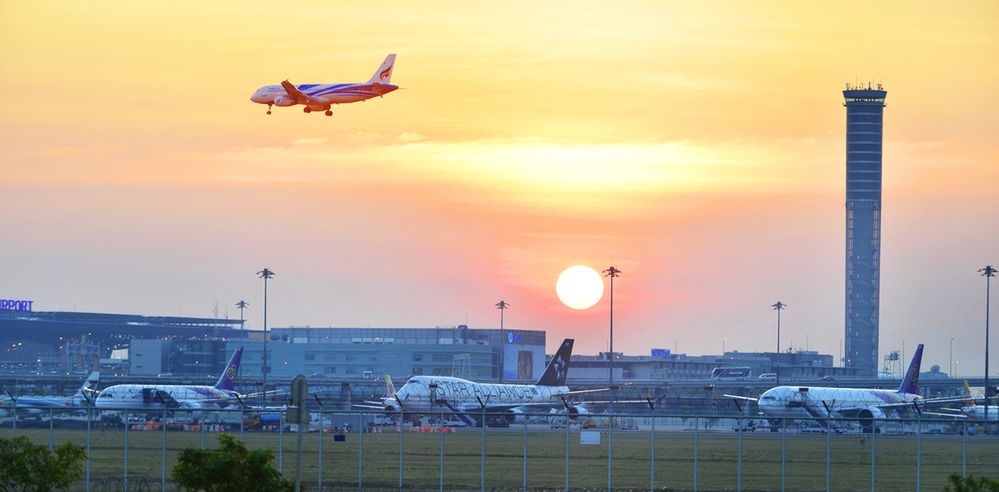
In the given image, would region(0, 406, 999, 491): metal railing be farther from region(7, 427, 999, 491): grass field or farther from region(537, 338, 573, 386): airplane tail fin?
region(537, 338, 573, 386): airplane tail fin

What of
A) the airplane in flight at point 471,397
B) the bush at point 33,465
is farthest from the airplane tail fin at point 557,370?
the bush at point 33,465

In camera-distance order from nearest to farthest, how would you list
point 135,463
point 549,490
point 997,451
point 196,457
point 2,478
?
1. point 196,457
2. point 2,478
3. point 549,490
4. point 135,463
5. point 997,451

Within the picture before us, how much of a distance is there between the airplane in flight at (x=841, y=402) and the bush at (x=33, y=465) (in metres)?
71.8

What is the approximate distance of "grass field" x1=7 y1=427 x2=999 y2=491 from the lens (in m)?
56.9

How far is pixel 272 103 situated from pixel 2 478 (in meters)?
78.5

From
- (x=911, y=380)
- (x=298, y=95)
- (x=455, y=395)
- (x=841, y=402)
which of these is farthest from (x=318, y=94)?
(x=911, y=380)

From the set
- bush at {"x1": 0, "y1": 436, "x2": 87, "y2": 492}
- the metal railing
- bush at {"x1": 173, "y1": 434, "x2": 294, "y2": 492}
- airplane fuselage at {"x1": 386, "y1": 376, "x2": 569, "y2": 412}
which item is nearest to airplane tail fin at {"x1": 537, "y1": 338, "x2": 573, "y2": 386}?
airplane fuselage at {"x1": 386, "y1": 376, "x2": 569, "y2": 412}

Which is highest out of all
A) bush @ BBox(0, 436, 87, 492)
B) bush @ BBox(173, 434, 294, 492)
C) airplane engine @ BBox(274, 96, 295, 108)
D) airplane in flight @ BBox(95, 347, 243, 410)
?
airplane engine @ BBox(274, 96, 295, 108)

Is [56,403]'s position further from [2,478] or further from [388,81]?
[2,478]

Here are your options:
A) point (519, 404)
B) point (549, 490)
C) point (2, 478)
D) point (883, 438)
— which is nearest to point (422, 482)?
point (549, 490)

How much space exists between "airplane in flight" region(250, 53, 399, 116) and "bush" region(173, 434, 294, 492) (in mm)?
74092

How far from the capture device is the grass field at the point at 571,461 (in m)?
56.9

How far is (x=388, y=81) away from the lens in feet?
391

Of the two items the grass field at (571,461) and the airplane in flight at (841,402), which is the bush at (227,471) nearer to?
the grass field at (571,461)
